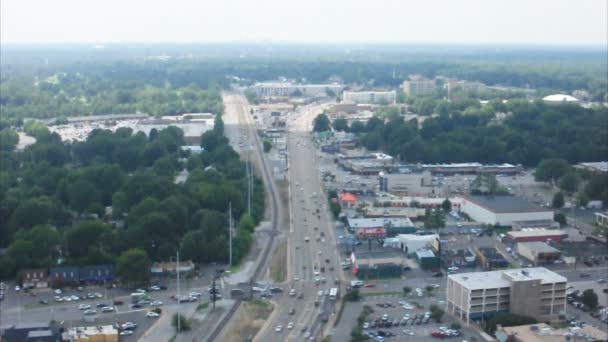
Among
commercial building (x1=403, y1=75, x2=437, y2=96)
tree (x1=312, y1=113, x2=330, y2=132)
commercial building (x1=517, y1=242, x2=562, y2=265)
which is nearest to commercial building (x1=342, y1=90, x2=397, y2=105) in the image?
commercial building (x1=403, y1=75, x2=437, y2=96)

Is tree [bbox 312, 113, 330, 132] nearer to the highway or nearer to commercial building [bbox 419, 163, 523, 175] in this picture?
the highway

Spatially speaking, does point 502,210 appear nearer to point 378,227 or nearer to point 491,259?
point 378,227

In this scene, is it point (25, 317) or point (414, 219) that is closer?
point (25, 317)

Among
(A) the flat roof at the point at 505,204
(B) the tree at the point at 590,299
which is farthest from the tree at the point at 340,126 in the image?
(B) the tree at the point at 590,299

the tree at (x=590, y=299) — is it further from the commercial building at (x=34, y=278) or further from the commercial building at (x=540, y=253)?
the commercial building at (x=34, y=278)

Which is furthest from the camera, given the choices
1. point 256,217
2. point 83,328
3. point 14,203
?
point 256,217

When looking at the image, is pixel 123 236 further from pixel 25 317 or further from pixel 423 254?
pixel 423 254

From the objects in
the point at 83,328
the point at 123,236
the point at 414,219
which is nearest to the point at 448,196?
the point at 414,219
